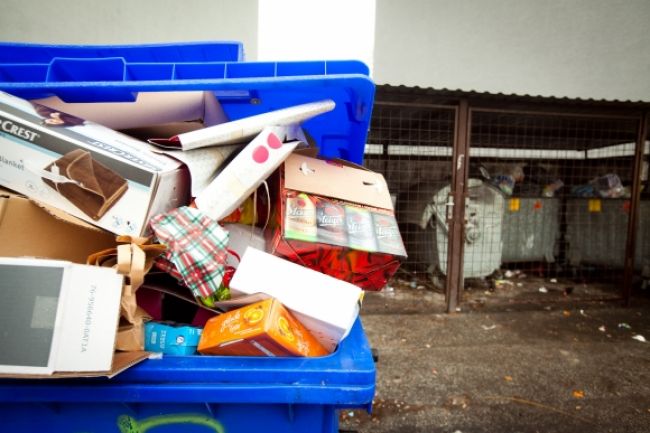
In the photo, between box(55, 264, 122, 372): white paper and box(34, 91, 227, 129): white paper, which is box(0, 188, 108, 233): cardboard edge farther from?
box(34, 91, 227, 129): white paper

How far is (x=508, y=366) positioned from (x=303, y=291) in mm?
2341

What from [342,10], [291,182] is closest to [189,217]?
[291,182]

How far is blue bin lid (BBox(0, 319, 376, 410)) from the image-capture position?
69 cm

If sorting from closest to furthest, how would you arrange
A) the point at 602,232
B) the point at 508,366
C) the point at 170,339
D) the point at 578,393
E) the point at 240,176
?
the point at 170,339 → the point at 240,176 → the point at 578,393 → the point at 508,366 → the point at 602,232

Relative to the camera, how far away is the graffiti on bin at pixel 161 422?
0.74 metres

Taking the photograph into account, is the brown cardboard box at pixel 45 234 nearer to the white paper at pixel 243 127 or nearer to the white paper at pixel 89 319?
the white paper at pixel 89 319

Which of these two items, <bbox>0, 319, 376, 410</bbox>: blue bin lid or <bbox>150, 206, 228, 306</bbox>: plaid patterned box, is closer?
<bbox>0, 319, 376, 410</bbox>: blue bin lid

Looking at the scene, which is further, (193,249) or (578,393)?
(578,393)

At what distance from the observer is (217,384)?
711 millimetres

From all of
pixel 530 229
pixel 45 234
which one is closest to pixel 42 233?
pixel 45 234

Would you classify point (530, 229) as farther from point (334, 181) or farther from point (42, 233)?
point (42, 233)

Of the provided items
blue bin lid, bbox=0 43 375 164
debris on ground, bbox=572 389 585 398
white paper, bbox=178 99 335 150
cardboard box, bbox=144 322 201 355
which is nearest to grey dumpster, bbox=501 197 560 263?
debris on ground, bbox=572 389 585 398

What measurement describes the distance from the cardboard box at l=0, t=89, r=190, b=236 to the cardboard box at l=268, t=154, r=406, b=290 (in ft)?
1.10

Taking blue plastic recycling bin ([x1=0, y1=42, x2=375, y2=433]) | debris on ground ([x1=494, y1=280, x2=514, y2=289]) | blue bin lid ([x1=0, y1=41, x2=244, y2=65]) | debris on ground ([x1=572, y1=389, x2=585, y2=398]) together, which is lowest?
debris on ground ([x1=572, y1=389, x2=585, y2=398])
